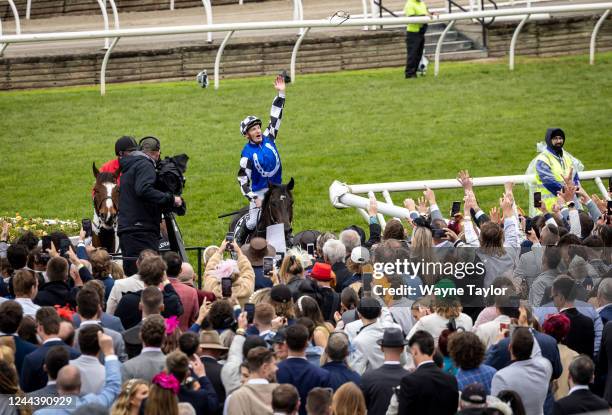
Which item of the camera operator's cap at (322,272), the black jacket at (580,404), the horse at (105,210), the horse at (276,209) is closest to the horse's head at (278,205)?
the horse at (276,209)

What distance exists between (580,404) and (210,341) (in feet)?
6.94

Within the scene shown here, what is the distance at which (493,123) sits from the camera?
56.1 ft

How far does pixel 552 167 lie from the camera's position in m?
12.7

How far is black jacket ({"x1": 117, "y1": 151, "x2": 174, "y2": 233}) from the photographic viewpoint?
34.6ft

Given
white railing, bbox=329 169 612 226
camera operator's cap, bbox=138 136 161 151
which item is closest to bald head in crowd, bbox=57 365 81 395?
camera operator's cap, bbox=138 136 161 151

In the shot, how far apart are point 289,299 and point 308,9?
15.1 metres

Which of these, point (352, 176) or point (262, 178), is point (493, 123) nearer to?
point (352, 176)

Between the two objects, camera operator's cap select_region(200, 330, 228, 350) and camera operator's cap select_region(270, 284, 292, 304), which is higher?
camera operator's cap select_region(270, 284, 292, 304)

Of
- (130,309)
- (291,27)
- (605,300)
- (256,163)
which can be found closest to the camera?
(130,309)

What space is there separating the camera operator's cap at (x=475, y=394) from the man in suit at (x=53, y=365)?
6.89 feet

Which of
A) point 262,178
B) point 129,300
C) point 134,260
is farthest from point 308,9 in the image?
point 129,300

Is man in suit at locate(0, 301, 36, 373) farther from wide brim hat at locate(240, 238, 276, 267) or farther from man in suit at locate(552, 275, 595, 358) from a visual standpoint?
man in suit at locate(552, 275, 595, 358)

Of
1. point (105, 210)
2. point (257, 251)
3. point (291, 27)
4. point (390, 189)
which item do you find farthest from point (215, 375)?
point (291, 27)

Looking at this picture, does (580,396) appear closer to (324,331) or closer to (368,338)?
(368,338)
